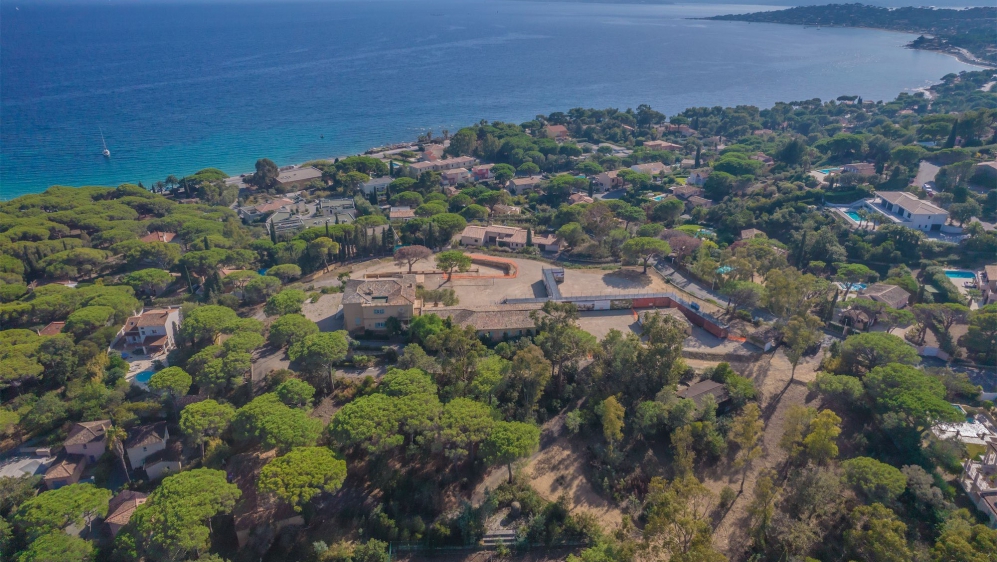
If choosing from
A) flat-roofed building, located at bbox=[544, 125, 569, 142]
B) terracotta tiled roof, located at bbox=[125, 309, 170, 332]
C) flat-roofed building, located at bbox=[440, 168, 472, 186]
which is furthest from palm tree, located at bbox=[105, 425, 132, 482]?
flat-roofed building, located at bbox=[544, 125, 569, 142]

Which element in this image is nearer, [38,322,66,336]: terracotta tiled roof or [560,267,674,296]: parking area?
[38,322,66,336]: terracotta tiled roof

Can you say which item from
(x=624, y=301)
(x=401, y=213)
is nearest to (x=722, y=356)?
(x=624, y=301)

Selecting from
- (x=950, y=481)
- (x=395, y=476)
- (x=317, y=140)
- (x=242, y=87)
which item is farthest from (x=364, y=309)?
(x=242, y=87)

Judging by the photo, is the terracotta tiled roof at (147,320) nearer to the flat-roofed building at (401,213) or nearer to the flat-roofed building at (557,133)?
the flat-roofed building at (401,213)

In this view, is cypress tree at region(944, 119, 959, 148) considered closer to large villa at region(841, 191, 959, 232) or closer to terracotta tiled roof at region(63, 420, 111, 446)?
large villa at region(841, 191, 959, 232)

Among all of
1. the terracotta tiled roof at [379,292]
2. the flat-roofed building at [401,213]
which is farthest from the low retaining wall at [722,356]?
the flat-roofed building at [401,213]

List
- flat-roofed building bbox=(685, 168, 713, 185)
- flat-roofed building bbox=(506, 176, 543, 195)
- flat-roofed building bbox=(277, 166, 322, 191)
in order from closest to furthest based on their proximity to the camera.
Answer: flat-roofed building bbox=(685, 168, 713, 185) < flat-roofed building bbox=(506, 176, 543, 195) < flat-roofed building bbox=(277, 166, 322, 191)
